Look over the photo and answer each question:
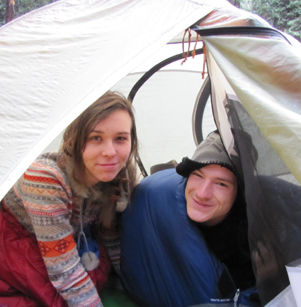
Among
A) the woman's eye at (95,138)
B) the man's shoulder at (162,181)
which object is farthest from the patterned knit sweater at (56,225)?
the man's shoulder at (162,181)

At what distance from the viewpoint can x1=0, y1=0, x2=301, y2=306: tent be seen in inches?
27.4

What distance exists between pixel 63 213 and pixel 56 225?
0.14 feet

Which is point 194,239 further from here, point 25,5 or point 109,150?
point 25,5

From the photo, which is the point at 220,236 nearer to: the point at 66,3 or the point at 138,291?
the point at 138,291

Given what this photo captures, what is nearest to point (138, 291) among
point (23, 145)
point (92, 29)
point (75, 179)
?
point (75, 179)

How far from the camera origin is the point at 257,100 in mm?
752

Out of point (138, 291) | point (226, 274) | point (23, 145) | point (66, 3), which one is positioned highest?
point (66, 3)

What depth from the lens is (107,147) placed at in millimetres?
1081

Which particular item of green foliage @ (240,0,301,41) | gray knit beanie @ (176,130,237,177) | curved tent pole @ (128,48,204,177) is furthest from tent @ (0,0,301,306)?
green foliage @ (240,0,301,41)

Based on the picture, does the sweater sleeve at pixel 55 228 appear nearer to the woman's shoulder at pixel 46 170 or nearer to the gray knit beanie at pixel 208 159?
Answer: the woman's shoulder at pixel 46 170

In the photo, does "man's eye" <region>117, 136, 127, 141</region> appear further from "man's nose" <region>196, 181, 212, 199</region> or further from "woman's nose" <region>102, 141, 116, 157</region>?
"man's nose" <region>196, 181, 212, 199</region>

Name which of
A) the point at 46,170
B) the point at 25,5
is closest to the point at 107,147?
the point at 46,170

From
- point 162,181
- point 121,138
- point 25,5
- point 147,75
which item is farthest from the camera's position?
point 25,5

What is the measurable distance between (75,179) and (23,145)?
1.50 feet
